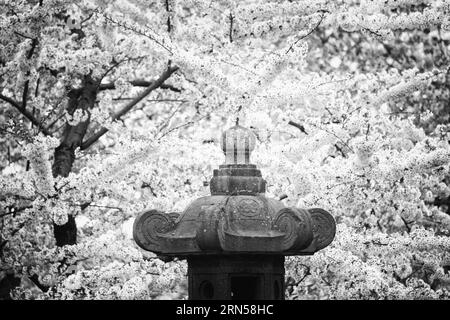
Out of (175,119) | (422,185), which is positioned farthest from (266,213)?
(175,119)

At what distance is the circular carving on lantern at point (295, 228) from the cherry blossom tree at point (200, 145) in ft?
7.86

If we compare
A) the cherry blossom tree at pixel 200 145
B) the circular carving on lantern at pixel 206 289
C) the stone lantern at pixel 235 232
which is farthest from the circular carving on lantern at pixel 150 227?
the cherry blossom tree at pixel 200 145

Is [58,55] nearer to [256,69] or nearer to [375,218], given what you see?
[256,69]

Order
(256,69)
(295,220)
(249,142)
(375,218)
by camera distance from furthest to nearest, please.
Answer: (375,218) → (256,69) → (249,142) → (295,220)

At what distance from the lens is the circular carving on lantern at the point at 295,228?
587 cm

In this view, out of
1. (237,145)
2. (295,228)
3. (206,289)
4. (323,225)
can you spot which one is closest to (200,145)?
(237,145)

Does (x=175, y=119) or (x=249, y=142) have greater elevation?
(x=175, y=119)

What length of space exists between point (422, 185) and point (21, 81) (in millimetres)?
4811

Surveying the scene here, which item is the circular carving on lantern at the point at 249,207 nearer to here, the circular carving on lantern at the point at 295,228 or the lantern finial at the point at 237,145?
the circular carving on lantern at the point at 295,228

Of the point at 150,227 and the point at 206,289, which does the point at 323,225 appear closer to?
the point at 206,289

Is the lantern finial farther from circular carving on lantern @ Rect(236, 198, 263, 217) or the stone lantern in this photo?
circular carving on lantern @ Rect(236, 198, 263, 217)

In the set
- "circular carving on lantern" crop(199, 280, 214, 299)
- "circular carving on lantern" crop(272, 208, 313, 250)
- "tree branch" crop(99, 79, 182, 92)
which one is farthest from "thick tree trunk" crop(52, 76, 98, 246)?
"circular carving on lantern" crop(272, 208, 313, 250)
